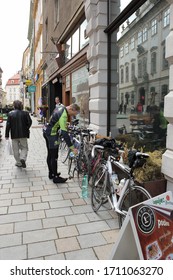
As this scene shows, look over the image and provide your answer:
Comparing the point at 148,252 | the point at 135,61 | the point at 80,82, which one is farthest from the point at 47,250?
the point at 80,82

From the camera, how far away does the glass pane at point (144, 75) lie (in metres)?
4.64

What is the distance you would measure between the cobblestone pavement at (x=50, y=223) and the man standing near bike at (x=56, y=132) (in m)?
0.32

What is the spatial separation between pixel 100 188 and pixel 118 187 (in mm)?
694

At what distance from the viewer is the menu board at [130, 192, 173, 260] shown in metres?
2.14

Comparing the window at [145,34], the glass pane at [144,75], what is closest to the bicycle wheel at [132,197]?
the glass pane at [144,75]

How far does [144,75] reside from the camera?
17.3ft

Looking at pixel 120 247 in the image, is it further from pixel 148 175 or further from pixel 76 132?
pixel 76 132

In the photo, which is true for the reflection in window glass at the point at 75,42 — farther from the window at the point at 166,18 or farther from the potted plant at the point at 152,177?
the potted plant at the point at 152,177

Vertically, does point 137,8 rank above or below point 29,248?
above

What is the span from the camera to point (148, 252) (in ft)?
7.35

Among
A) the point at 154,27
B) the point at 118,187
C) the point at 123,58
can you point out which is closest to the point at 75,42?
the point at 123,58

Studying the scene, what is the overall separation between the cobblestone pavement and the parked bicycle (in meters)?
0.32

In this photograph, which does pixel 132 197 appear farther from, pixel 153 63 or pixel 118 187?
pixel 153 63
